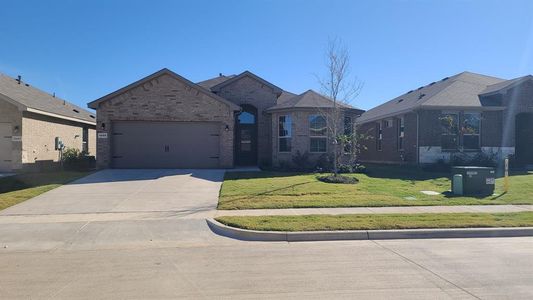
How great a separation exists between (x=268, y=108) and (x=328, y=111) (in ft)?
12.0

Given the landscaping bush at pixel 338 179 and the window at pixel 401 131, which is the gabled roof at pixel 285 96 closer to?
the window at pixel 401 131

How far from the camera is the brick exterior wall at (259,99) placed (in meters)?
23.5

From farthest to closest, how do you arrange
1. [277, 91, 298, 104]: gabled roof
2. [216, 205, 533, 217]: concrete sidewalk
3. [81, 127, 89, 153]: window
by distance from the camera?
[81, 127, 89, 153]: window < [277, 91, 298, 104]: gabled roof < [216, 205, 533, 217]: concrete sidewalk

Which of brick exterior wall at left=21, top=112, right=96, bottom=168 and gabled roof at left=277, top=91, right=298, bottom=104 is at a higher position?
gabled roof at left=277, top=91, right=298, bottom=104

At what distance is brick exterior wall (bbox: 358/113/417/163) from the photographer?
2323cm

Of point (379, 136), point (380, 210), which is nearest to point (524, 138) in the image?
point (379, 136)

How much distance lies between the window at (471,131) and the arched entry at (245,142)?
11.2 metres

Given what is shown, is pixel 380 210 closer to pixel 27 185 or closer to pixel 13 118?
pixel 27 185

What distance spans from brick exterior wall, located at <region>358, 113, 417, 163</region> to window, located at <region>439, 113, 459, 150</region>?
140 cm

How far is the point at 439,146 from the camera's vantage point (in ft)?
72.6

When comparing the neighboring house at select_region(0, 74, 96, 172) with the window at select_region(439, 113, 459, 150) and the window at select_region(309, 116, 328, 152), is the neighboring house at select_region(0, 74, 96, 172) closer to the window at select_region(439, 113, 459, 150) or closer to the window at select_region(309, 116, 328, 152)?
the window at select_region(309, 116, 328, 152)

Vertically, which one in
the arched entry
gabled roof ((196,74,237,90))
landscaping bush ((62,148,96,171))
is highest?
gabled roof ((196,74,237,90))

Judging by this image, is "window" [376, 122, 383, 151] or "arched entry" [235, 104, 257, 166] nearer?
"arched entry" [235, 104, 257, 166]

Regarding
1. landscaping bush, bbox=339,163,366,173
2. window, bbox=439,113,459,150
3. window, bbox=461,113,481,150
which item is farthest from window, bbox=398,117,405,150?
landscaping bush, bbox=339,163,366,173
